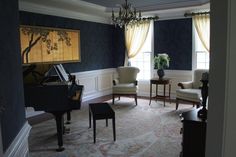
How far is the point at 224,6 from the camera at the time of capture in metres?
0.96

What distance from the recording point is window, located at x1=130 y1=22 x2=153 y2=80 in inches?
293

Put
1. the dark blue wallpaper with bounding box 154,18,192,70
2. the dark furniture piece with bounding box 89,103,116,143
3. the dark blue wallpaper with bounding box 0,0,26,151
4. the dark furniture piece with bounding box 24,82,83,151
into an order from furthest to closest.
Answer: the dark blue wallpaper with bounding box 154,18,192,70 < the dark furniture piece with bounding box 89,103,116,143 < the dark furniture piece with bounding box 24,82,83,151 < the dark blue wallpaper with bounding box 0,0,26,151

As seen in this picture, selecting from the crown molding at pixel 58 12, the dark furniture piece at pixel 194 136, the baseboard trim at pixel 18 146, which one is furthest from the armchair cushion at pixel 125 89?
the baseboard trim at pixel 18 146

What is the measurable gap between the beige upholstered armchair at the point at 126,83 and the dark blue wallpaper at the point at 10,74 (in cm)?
466

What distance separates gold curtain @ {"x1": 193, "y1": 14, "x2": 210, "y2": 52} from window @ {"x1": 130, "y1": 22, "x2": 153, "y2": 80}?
147 centimetres

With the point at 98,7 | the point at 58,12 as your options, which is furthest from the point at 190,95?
the point at 58,12

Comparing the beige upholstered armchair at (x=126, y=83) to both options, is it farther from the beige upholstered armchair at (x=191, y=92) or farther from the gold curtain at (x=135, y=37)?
the beige upholstered armchair at (x=191, y=92)

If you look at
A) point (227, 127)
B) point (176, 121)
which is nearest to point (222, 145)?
point (227, 127)

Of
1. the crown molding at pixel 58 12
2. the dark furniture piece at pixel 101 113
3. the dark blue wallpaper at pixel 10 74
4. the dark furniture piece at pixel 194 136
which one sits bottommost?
the dark furniture piece at pixel 101 113

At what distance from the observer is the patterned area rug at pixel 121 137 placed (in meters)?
3.47

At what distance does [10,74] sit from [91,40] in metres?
5.73

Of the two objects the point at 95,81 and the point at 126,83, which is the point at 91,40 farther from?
the point at 126,83

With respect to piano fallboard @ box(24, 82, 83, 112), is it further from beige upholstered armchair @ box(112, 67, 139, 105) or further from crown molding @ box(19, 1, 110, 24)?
beige upholstered armchair @ box(112, 67, 139, 105)

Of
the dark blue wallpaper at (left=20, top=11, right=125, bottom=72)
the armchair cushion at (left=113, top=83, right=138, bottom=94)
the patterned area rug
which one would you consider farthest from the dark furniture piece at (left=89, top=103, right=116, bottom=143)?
the dark blue wallpaper at (left=20, top=11, right=125, bottom=72)
